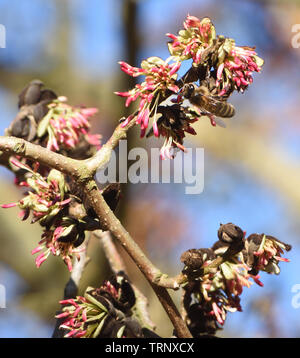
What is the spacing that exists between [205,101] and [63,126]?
67cm

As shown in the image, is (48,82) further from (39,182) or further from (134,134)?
(39,182)

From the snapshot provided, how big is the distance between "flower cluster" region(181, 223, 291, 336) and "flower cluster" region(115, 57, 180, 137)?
1.27ft

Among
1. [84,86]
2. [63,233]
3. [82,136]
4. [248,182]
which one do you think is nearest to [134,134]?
[82,136]

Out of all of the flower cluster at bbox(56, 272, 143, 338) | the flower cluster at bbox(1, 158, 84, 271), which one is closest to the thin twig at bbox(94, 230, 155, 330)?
the flower cluster at bbox(56, 272, 143, 338)

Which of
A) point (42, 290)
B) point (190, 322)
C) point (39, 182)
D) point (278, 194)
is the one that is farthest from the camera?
point (278, 194)

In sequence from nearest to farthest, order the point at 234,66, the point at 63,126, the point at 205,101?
the point at 234,66, the point at 205,101, the point at 63,126

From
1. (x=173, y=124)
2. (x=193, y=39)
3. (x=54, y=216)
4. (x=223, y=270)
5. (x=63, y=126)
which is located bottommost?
(x=223, y=270)

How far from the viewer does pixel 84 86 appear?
4930mm

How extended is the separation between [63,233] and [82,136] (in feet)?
2.45

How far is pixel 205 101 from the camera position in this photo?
1.80m

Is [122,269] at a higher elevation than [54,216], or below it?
below

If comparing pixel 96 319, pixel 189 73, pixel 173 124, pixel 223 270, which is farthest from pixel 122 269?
pixel 189 73

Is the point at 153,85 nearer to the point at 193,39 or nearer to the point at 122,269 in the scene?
the point at 193,39

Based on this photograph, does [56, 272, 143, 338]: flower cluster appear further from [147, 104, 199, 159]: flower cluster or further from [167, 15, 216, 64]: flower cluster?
[167, 15, 216, 64]: flower cluster
